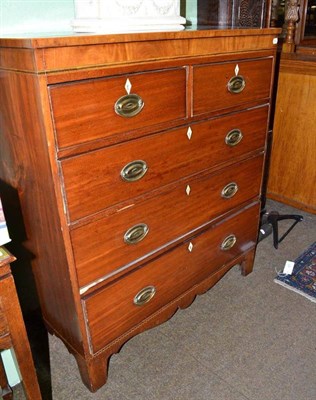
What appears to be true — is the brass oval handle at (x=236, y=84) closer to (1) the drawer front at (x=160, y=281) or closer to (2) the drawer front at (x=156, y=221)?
(2) the drawer front at (x=156, y=221)

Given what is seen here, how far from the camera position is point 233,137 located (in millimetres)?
1629

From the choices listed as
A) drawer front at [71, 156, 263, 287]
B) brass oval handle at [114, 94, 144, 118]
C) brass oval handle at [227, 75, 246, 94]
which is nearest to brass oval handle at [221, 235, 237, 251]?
drawer front at [71, 156, 263, 287]

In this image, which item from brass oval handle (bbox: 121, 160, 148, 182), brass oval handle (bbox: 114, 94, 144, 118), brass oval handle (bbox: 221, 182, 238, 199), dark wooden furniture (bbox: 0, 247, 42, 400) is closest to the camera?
dark wooden furniture (bbox: 0, 247, 42, 400)

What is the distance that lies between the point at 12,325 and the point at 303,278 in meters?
1.69

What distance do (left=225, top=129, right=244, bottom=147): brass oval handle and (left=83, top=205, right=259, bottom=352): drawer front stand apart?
386 mm

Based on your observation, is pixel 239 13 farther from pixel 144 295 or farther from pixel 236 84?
pixel 144 295

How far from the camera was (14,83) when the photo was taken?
1.07m

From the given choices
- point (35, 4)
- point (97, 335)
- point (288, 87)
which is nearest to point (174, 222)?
point (97, 335)

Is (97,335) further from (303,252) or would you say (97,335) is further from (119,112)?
(303,252)

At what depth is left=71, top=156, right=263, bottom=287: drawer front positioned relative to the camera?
1269 millimetres

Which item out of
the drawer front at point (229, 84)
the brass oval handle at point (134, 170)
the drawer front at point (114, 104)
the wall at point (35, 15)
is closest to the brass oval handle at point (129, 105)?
the drawer front at point (114, 104)

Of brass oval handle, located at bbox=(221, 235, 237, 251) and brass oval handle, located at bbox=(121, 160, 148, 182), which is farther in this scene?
brass oval handle, located at bbox=(221, 235, 237, 251)

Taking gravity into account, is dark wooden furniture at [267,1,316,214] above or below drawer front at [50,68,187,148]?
below

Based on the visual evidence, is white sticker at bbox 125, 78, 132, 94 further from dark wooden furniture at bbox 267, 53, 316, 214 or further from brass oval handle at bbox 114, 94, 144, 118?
dark wooden furniture at bbox 267, 53, 316, 214
